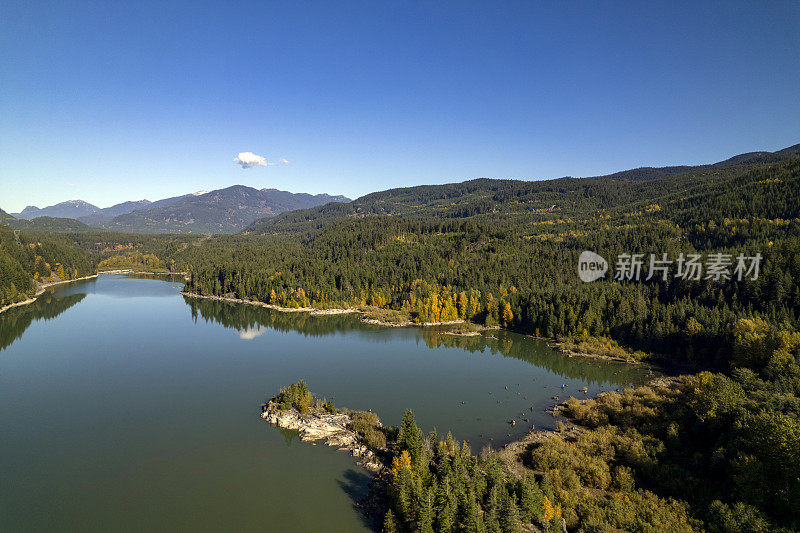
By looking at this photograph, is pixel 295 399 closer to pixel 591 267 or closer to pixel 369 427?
pixel 369 427

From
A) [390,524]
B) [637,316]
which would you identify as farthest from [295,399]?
[637,316]

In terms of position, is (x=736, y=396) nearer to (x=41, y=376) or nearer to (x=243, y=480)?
(x=243, y=480)

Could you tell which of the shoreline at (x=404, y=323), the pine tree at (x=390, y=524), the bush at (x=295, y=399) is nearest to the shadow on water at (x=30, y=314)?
the shoreline at (x=404, y=323)

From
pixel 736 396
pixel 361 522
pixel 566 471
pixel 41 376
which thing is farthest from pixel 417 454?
pixel 41 376

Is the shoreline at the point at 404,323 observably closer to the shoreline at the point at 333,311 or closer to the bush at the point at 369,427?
the shoreline at the point at 333,311

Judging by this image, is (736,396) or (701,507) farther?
(736,396)

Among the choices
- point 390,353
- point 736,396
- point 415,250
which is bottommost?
point 390,353
